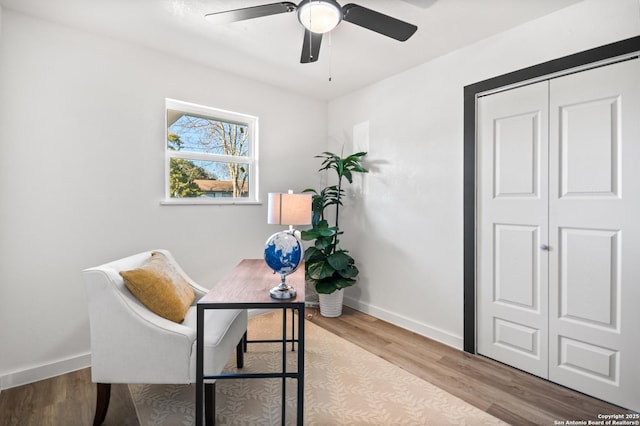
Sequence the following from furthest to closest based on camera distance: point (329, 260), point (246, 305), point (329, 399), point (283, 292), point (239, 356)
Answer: point (329, 260) → point (239, 356) → point (329, 399) → point (283, 292) → point (246, 305)

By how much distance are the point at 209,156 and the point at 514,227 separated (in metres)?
2.66

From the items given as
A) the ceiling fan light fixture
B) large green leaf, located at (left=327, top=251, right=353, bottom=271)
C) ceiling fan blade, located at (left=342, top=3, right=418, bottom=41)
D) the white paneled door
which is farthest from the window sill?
the white paneled door

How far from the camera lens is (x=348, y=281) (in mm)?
3061

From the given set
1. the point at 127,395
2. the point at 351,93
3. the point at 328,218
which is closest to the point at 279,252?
the point at 127,395

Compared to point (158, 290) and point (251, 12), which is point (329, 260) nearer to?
point (158, 290)

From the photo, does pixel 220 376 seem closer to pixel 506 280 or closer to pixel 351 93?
pixel 506 280

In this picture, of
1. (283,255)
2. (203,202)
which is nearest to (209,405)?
(283,255)

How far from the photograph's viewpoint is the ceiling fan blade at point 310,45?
185 cm

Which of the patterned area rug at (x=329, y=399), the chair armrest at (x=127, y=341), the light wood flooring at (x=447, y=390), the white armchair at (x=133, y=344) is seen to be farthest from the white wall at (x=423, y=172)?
the chair armrest at (x=127, y=341)

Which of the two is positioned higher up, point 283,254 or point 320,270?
point 283,254

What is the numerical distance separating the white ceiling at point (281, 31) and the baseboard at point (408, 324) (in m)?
2.39

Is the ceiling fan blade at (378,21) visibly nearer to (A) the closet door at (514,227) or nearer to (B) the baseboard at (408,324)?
(A) the closet door at (514,227)

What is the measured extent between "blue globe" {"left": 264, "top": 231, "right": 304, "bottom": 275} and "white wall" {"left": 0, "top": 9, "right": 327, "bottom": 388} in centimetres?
151

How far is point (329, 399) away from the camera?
1.84 m
